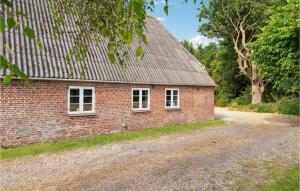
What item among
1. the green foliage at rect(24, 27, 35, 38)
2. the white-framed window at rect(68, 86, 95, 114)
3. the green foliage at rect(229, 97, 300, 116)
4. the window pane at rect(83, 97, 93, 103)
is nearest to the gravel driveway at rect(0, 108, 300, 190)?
the white-framed window at rect(68, 86, 95, 114)

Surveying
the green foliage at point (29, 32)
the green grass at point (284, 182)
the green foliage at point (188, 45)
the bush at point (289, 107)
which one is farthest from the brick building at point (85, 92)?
the green foliage at point (188, 45)

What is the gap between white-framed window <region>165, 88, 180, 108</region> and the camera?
19703 mm

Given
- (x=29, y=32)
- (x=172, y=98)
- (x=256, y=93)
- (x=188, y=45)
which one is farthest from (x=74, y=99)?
(x=188, y=45)

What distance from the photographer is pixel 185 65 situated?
22438mm

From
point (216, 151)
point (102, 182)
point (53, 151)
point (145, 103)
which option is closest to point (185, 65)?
point (145, 103)

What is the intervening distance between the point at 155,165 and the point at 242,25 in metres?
27.8

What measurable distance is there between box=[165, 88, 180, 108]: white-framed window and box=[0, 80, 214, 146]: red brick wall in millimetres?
495

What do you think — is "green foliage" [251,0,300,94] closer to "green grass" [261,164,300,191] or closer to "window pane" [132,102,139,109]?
"window pane" [132,102,139,109]

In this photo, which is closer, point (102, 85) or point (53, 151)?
point (53, 151)

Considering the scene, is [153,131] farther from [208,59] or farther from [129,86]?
[208,59]

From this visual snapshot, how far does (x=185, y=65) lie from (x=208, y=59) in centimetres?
3048

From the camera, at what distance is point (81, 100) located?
48.1 feet

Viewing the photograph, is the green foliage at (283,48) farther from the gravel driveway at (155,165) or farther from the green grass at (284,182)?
the green grass at (284,182)

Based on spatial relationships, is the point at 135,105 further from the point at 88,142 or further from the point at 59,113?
the point at 59,113
